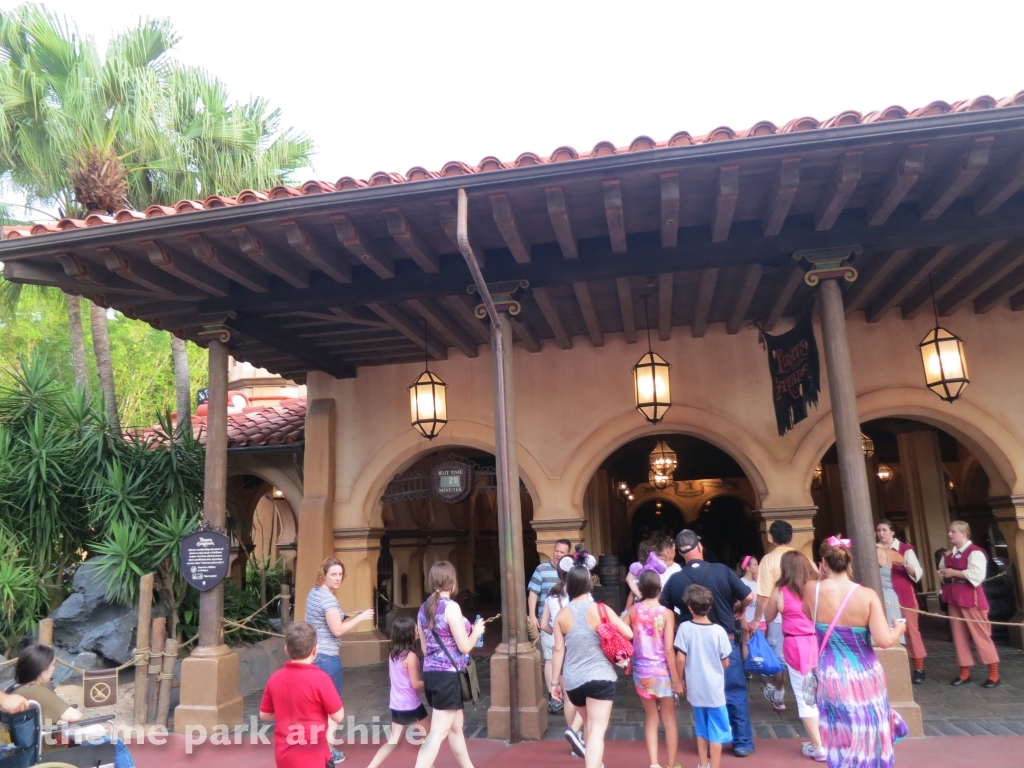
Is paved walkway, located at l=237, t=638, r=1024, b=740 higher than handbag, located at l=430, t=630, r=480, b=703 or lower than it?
lower

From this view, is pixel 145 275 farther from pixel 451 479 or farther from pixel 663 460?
pixel 663 460

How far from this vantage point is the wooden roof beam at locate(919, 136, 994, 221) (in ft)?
15.1

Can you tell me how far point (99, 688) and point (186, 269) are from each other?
3.63 meters

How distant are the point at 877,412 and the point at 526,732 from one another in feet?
18.0

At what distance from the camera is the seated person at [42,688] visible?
3.62 meters

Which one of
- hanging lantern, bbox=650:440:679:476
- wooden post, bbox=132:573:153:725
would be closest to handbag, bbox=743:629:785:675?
wooden post, bbox=132:573:153:725

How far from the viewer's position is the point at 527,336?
848 centimetres

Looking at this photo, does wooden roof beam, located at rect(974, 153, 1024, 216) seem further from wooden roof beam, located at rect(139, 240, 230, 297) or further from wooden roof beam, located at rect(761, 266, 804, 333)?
wooden roof beam, located at rect(139, 240, 230, 297)

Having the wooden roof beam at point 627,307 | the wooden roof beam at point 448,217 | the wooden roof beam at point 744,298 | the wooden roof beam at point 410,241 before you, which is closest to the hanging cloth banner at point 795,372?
the wooden roof beam at point 744,298

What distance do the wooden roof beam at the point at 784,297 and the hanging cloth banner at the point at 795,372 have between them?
341 mm

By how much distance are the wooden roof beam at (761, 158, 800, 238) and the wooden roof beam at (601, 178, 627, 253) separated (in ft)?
3.65

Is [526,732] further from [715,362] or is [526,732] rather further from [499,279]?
[715,362]

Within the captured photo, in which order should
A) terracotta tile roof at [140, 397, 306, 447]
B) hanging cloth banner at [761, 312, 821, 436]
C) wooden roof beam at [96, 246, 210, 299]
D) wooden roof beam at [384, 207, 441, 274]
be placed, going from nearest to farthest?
wooden roof beam at [384, 207, 441, 274], wooden roof beam at [96, 246, 210, 299], hanging cloth banner at [761, 312, 821, 436], terracotta tile roof at [140, 397, 306, 447]

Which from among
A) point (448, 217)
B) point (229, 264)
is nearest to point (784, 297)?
point (448, 217)
